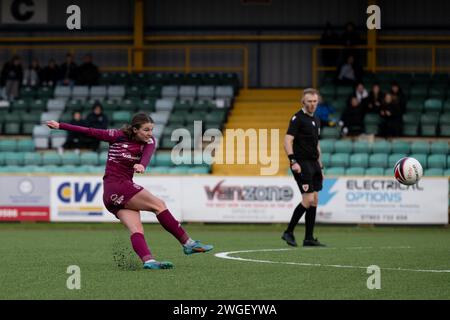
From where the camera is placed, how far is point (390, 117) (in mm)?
24906

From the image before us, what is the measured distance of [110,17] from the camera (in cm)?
3297

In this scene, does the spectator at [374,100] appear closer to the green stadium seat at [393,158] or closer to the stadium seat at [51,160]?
the green stadium seat at [393,158]

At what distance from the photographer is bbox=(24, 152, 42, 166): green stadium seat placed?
24469 mm

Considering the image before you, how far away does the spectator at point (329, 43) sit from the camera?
97.5 ft

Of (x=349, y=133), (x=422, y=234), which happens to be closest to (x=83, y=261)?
(x=422, y=234)

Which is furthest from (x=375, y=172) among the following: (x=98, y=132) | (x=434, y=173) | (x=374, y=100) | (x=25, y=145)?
(x=98, y=132)

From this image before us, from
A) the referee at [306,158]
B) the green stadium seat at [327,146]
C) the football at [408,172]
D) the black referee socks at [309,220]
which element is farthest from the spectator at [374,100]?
the football at [408,172]

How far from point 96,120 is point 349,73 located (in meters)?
7.44

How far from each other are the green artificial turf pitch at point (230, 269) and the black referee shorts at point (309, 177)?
0.86 meters

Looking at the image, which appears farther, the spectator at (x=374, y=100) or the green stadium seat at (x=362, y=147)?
the spectator at (x=374, y=100)

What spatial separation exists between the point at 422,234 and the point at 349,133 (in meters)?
6.50

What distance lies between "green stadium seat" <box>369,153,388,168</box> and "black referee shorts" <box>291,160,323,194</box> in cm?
931

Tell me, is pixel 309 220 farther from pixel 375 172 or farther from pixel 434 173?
pixel 434 173
